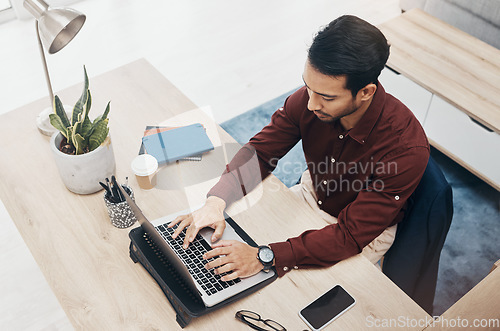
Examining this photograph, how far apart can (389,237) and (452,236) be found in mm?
869

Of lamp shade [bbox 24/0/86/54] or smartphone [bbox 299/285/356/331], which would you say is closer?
smartphone [bbox 299/285/356/331]

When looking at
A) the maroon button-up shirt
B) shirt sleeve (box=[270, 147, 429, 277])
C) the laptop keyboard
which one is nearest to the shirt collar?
the maroon button-up shirt

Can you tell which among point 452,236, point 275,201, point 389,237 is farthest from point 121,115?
point 452,236

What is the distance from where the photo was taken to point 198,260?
1381 mm

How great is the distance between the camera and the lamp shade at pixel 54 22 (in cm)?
142

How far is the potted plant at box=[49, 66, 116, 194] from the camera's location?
1471 millimetres

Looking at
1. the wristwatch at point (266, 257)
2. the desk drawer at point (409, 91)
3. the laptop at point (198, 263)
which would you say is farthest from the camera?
the desk drawer at point (409, 91)

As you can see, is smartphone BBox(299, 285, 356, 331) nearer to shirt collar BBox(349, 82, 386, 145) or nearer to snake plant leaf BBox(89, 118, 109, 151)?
shirt collar BBox(349, 82, 386, 145)

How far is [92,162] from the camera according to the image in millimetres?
1487

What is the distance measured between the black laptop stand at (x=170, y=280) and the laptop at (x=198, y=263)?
0.5 inches

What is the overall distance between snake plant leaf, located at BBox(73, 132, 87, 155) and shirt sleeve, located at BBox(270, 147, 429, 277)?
651 mm

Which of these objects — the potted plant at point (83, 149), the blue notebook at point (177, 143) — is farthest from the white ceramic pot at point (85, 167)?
the blue notebook at point (177, 143)

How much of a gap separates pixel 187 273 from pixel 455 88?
1814 mm

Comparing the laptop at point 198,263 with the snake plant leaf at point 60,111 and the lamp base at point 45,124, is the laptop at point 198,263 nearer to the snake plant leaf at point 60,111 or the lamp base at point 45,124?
the snake plant leaf at point 60,111
